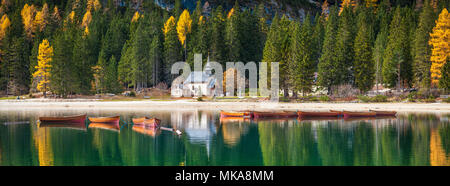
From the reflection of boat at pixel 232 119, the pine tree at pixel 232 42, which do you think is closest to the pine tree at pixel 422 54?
the reflection of boat at pixel 232 119

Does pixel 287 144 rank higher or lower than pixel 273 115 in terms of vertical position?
lower

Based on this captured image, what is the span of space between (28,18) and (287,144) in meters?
122

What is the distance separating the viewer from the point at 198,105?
72.4 m

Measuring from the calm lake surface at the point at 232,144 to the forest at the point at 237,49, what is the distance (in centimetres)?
2816

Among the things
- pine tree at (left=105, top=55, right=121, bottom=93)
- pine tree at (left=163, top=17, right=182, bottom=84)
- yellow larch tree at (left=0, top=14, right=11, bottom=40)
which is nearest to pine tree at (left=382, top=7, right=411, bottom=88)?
pine tree at (left=163, top=17, right=182, bottom=84)

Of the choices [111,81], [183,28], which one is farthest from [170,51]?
[111,81]

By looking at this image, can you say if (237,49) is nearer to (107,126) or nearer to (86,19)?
(107,126)

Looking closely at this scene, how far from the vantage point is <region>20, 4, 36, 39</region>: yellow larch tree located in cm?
12454

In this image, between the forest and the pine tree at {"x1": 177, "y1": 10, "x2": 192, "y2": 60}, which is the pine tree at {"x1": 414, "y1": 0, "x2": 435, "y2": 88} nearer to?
the forest

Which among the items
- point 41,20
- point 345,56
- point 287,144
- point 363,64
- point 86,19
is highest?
point 86,19

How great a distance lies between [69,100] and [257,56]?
46099 mm

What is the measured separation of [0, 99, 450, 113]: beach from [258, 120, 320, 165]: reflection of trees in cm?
1992
